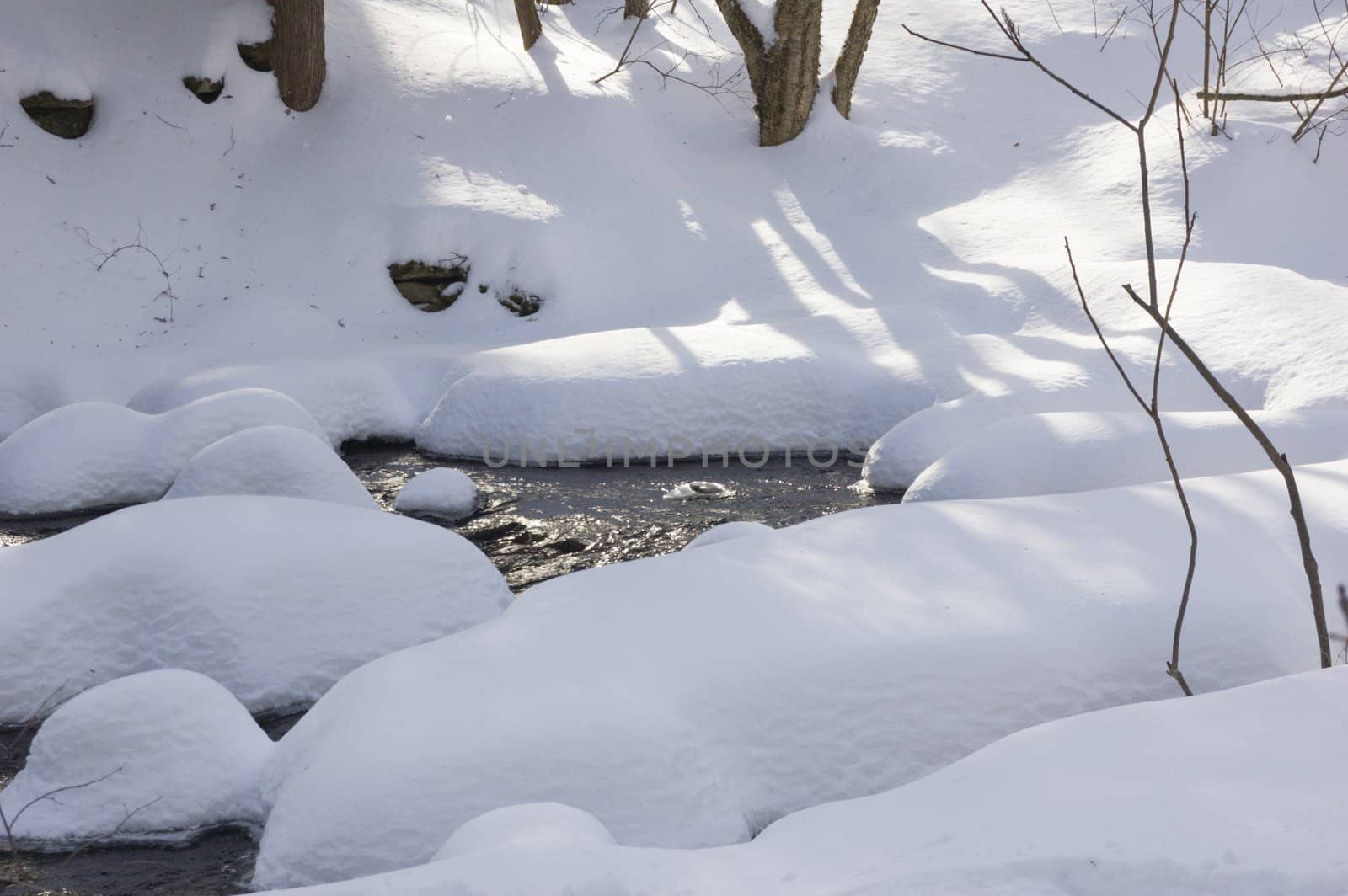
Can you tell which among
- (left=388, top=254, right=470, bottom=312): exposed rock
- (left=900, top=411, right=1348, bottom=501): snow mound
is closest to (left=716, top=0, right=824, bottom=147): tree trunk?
(left=388, top=254, right=470, bottom=312): exposed rock

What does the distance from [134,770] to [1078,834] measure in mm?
2491

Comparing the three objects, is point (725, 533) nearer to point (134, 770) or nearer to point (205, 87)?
point (134, 770)

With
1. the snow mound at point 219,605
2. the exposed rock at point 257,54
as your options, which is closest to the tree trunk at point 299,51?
the exposed rock at point 257,54

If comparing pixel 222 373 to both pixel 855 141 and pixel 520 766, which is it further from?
pixel 855 141

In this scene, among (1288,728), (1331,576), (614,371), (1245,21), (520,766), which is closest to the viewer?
(1288,728)

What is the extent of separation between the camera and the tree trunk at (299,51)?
29.5 ft

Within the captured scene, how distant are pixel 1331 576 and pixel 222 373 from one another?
18.9 feet

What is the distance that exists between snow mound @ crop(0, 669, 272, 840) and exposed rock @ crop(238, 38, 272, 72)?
7.57 meters

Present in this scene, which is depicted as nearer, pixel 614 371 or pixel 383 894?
pixel 383 894

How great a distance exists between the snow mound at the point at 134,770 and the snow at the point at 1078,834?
1607 millimetres

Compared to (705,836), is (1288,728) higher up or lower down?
higher up

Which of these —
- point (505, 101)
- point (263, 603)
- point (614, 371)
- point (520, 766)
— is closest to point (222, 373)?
point (614, 371)

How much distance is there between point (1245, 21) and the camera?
1071 centimetres

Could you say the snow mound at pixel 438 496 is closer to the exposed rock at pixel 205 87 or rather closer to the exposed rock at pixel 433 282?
the exposed rock at pixel 433 282
